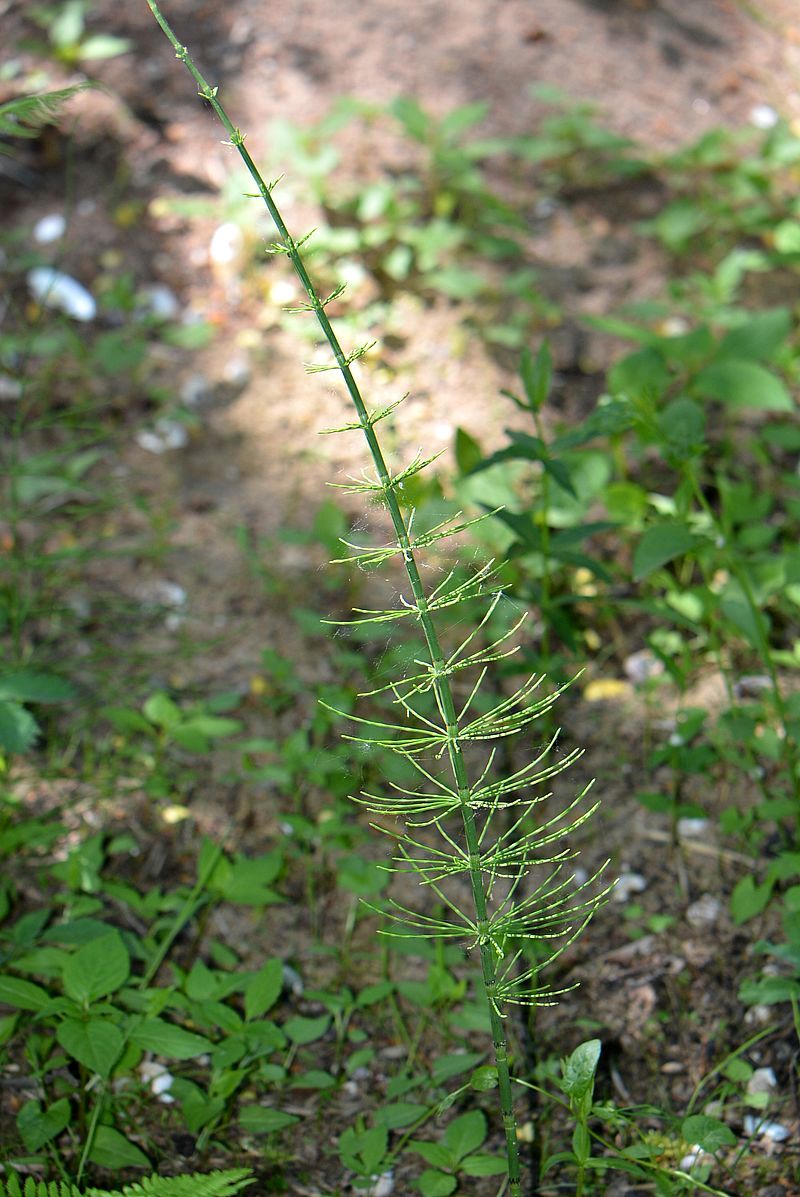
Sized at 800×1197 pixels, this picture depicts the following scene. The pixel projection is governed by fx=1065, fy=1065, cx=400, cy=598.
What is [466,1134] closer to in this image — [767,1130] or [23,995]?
[767,1130]

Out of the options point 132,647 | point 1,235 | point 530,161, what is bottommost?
point 132,647

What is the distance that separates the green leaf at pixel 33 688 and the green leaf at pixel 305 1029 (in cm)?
62

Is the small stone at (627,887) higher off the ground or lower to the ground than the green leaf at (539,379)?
lower

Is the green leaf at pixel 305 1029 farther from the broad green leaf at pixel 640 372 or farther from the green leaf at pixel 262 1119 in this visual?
the broad green leaf at pixel 640 372

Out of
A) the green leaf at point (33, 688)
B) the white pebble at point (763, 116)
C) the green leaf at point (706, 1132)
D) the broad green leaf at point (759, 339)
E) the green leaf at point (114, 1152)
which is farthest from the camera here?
the white pebble at point (763, 116)

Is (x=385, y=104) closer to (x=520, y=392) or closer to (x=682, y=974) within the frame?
(x=520, y=392)

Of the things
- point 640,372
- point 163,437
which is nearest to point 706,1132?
point 640,372

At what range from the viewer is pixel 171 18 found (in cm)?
356

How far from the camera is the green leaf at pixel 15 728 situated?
5.39ft

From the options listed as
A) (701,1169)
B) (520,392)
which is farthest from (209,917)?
(520,392)

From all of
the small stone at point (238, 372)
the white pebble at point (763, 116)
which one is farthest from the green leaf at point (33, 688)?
the white pebble at point (763, 116)

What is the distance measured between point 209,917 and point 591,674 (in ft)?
2.81

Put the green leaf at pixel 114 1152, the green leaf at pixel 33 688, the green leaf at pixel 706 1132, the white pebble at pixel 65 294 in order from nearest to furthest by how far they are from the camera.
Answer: the green leaf at pixel 706 1132 < the green leaf at pixel 114 1152 < the green leaf at pixel 33 688 < the white pebble at pixel 65 294

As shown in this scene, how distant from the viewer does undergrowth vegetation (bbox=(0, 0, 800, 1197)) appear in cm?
134
